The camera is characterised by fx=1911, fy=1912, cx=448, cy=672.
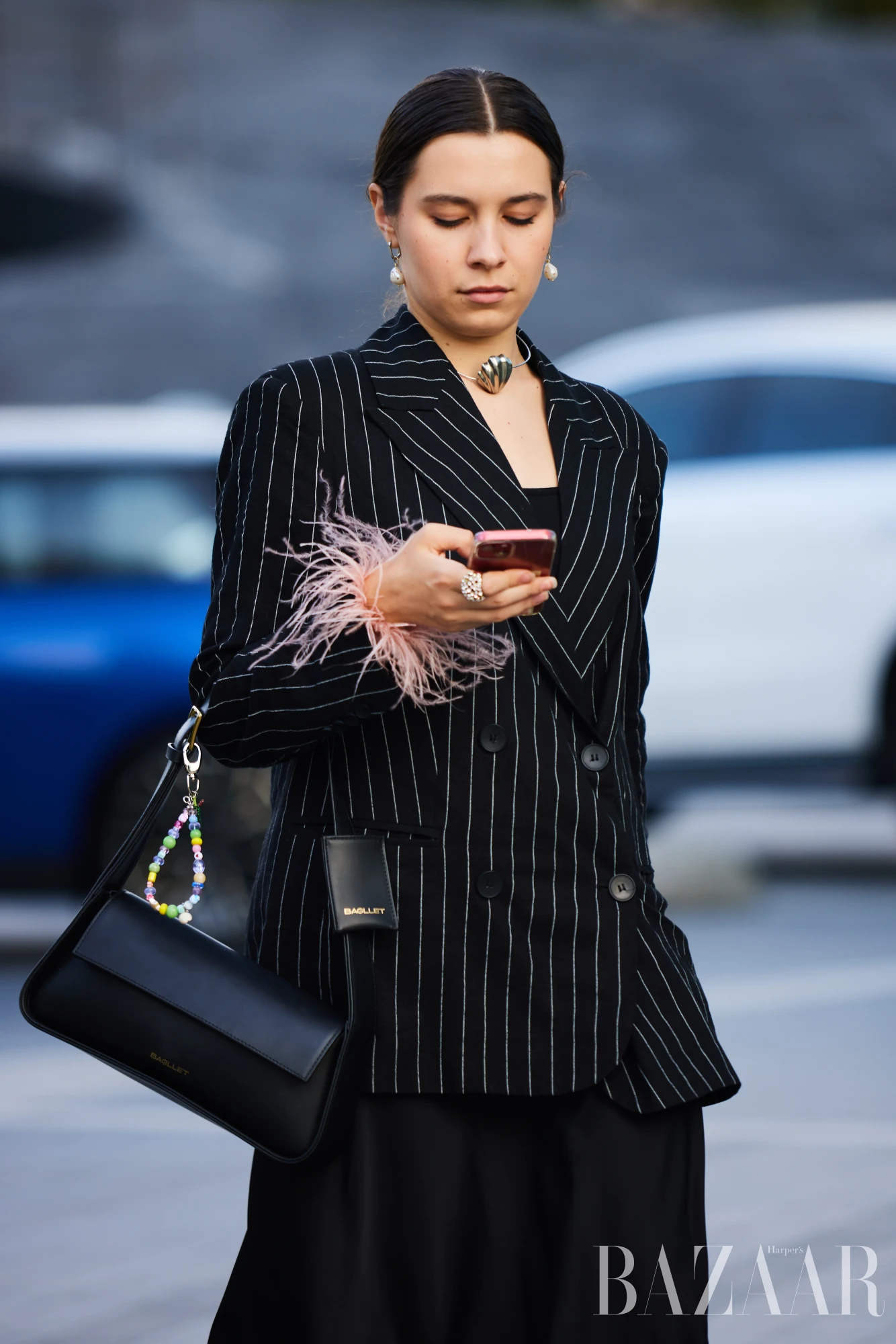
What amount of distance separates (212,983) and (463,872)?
0.99 ft

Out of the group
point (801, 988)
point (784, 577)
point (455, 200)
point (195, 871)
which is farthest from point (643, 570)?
point (784, 577)

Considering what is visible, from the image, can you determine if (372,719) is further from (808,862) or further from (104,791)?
(808,862)

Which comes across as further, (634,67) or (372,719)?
(634,67)

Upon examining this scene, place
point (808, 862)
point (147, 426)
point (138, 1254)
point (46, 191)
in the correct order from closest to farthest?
point (138, 1254)
point (147, 426)
point (808, 862)
point (46, 191)

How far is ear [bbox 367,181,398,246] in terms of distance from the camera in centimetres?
227

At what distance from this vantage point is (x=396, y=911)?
211cm

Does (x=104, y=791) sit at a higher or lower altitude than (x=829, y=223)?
lower

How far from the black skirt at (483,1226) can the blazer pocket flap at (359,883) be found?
0.21 meters

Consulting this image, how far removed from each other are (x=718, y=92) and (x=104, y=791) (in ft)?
49.7

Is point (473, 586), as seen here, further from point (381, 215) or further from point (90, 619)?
point (90, 619)

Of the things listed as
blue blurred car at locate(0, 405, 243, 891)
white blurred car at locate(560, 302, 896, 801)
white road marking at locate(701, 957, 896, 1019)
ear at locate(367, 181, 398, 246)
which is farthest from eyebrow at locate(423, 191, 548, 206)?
white blurred car at locate(560, 302, 896, 801)

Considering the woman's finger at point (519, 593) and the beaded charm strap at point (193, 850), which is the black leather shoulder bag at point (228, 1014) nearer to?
the beaded charm strap at point (193, 850)

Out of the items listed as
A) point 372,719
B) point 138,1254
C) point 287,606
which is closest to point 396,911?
point 372,719

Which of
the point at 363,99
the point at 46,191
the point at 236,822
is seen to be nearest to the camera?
the point at 236,822
